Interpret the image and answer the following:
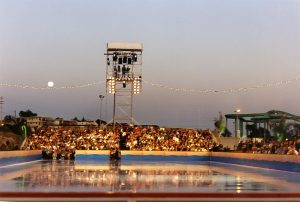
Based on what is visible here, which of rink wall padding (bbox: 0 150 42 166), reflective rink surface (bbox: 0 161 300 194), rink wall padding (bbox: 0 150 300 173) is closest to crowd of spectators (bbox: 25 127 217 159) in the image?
rink wall padding (bbox: 0 150 300 173)

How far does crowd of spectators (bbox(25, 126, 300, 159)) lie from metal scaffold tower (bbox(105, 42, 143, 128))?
5.04ft

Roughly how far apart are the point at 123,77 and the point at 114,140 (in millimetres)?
3574

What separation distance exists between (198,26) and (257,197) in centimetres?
1032

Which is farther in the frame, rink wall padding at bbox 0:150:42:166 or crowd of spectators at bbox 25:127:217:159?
crowd of spectators at bbox 25:127:217:159

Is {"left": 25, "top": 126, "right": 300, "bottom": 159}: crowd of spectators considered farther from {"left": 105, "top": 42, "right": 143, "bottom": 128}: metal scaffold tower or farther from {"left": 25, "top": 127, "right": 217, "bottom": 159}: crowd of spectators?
{"left": 105, "top": 42, "right": 143, "bottom": 128}: metal scaffold tower

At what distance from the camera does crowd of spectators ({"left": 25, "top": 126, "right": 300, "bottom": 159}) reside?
2725 centimetres

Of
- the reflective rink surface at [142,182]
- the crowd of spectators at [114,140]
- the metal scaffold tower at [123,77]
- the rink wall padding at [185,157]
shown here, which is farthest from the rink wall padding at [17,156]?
the reflective rink surface at [142,182]

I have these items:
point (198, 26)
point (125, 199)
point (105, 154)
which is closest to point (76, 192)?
point (125, 199)

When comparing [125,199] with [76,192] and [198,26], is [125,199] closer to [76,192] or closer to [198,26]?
[76,192]

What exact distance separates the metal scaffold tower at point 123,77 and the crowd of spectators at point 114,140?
1.54 meters

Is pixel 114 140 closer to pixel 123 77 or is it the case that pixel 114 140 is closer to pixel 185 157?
pixel 123 77

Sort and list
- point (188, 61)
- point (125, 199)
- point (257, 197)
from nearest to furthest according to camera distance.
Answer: point (125, 199) < point (257, 197) < point (188, 61)

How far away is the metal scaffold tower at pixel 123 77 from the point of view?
2570 cm

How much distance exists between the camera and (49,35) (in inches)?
687
